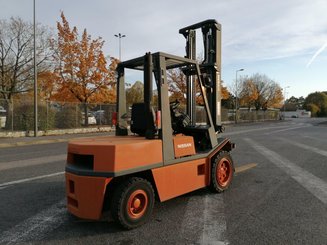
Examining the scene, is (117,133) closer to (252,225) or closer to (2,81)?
(252,225)

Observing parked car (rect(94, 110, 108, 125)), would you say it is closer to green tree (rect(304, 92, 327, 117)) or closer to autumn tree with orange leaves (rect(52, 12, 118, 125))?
autumn tree with orange leaves (rect(52, 12, 118, 125))

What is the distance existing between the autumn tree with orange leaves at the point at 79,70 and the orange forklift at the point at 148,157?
21.4 meters

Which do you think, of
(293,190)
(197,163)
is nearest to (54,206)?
(197,163)

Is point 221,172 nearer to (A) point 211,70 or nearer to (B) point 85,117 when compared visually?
(A) point 211,70

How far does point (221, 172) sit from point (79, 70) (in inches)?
911

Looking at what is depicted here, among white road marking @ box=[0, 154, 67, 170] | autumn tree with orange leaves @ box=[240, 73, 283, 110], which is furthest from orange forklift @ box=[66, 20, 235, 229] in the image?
autumn tree with orange leaves @ box=[240, 73, 283, 110]

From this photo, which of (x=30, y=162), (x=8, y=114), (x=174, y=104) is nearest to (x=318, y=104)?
(x=8, y=114)

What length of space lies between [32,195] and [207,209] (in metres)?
3.38

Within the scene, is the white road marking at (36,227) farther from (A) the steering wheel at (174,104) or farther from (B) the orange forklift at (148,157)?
(A) the steering wheel at (174,104)

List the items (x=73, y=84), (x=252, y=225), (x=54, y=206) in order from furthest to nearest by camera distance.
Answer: (x=73, y=84)
(x=54, y=206)
(x=252, y=225)

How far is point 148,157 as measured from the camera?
16.4 ft

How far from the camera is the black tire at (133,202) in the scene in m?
4.66

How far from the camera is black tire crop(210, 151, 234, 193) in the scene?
6383 millimetres

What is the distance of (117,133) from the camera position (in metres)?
6.36
